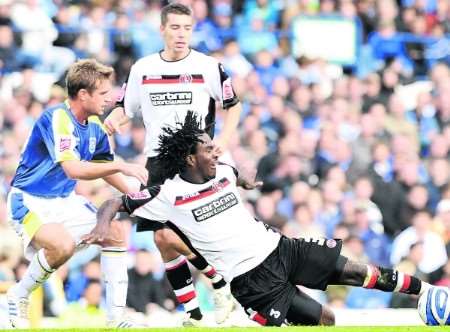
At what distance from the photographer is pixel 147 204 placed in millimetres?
10297

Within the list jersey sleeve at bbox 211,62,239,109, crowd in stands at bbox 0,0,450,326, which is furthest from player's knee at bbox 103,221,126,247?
crowd in stands at bbox 0,0,450,326

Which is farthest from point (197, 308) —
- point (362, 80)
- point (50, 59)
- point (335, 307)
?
point (362, 80)

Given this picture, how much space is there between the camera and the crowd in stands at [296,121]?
51.1 feet

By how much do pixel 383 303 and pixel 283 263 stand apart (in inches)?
225

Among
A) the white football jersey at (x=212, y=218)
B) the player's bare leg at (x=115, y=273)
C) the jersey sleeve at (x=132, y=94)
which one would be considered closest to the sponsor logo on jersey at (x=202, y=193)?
the white football jersey at (x=212, y=218)

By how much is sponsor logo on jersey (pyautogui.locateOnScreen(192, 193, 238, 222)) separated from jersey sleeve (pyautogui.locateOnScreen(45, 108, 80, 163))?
104 centimetres

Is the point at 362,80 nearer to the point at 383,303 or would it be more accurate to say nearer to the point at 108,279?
the point at 383,303

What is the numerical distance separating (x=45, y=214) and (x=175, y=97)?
1432 mm

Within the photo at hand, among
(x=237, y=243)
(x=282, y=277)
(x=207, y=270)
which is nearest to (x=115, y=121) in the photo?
(x=207, y=270)

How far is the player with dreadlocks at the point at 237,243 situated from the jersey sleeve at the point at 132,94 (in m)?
0.89

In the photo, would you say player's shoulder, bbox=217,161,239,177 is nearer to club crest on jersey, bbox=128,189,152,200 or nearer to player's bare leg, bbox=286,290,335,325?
club crest on jersey, bbox=128,189,152,200

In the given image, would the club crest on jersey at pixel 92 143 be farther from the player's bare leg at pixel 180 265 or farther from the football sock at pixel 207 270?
the football sock at pixel 207 270

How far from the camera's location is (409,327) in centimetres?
984

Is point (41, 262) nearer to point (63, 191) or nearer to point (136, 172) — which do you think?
point (63, 191)
